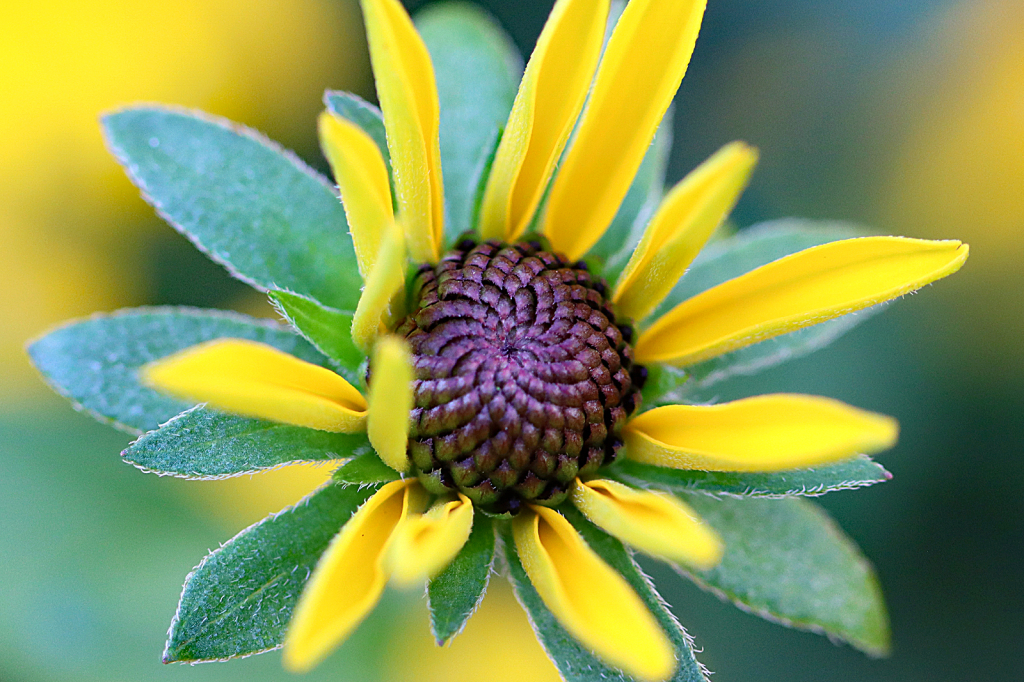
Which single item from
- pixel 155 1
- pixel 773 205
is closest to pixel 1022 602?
pixel 773 205

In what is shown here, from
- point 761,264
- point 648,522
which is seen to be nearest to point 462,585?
point 648,522

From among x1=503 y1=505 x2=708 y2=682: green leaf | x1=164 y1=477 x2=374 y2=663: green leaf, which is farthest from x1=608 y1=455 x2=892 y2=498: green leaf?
x1=164 y1=477 x2=374 y2=663: green leaf

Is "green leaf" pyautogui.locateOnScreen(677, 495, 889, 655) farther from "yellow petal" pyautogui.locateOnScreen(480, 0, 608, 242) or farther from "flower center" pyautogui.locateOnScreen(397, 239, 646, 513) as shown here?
"yellow petal" pyautogui.locateOnScreen(480, 0, 608, 242)

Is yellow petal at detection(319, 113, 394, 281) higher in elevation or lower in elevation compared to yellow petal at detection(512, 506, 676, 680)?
higher

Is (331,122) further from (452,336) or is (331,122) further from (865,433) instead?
(865,433)

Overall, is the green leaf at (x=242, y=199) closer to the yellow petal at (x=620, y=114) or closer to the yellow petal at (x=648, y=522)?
the yellow petal at (x=620, y=114)

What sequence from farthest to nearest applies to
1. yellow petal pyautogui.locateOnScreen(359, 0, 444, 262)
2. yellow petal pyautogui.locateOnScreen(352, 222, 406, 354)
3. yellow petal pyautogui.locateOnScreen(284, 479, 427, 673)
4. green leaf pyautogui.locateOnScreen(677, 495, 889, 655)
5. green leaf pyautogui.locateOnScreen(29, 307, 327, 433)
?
green leaf pyautogui.locateOnScreen(677, 495, 889, 655)
green leaf pyautogui.locateOnScreen(29, 307, 327, 433)
yellow petal pyautogui.locateOnScreen(359, 0, 444, 262)
yellow petal pyautogui.locateOnScreen(352, 222, 406, 354)
yellow petal pyautogui.locateOnScreen(284, 479, 427, 673)

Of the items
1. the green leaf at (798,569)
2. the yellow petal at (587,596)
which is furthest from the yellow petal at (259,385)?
the green leaf at (798,569)
